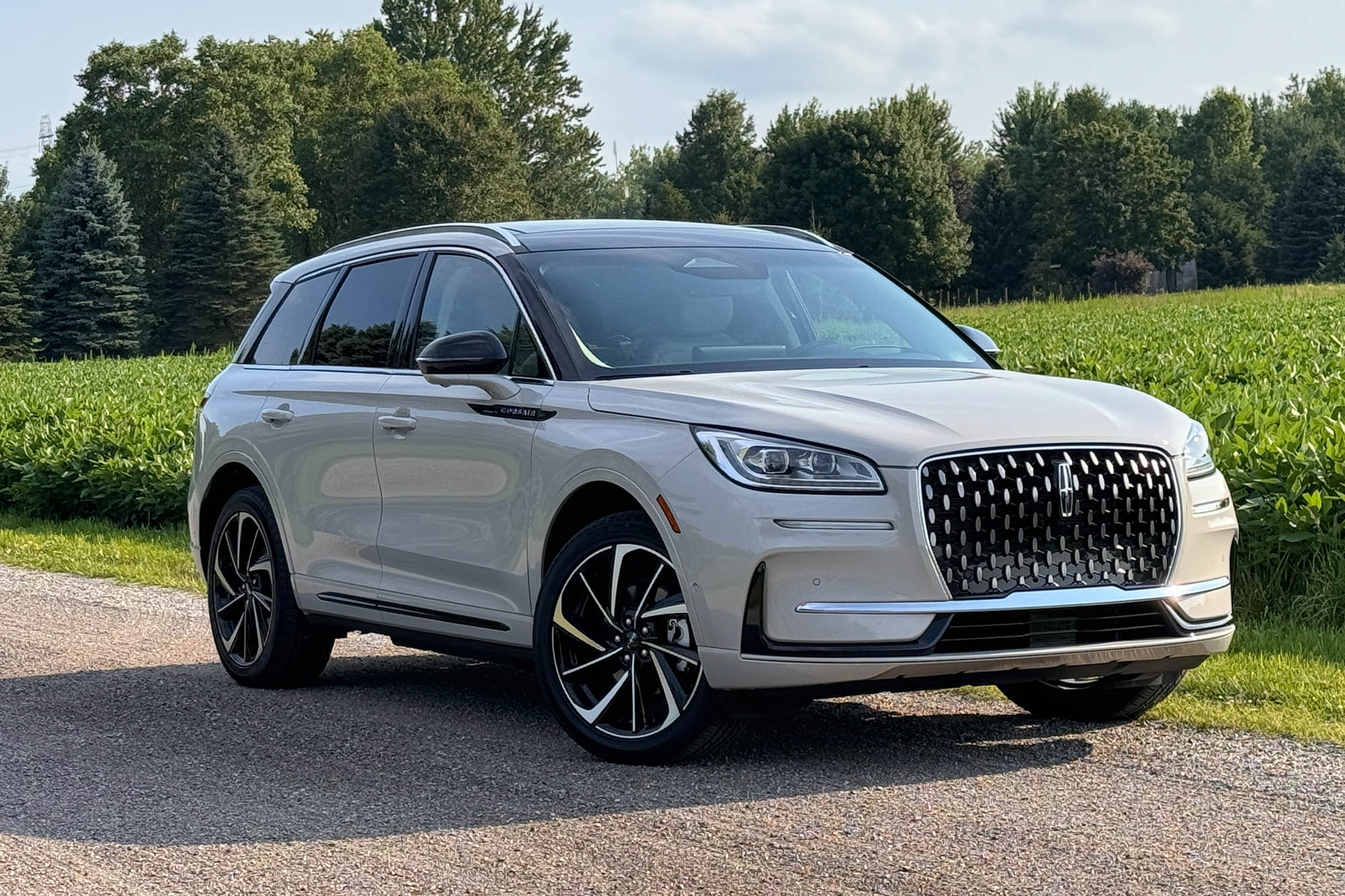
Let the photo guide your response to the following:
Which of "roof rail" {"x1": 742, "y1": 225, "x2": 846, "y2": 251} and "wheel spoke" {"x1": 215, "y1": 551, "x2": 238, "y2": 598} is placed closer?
"roof rail" {"x1": 742, "y1": 225, "x2": 846, "y2": 251}

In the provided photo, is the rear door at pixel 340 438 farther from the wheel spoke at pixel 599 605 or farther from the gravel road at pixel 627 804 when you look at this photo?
the wheel spoke at pixel 599 605

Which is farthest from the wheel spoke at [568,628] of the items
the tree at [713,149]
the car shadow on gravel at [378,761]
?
the tree at [713,149]

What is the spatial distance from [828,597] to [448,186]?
3452 inches

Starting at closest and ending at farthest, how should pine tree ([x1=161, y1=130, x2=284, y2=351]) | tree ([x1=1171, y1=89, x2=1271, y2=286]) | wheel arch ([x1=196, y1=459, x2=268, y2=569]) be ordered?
Answer: 1. wheel arch ([x1=196, y1=459, x2=268, y2=569])
2. pine tree ([x1=161, y1=130, x2=284, y2=351])
3. tree ([x1=1171, y1=89, x2=1271, y2=286])

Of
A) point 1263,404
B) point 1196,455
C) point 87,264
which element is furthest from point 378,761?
point 87,264

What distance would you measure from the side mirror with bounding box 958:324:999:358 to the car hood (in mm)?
807

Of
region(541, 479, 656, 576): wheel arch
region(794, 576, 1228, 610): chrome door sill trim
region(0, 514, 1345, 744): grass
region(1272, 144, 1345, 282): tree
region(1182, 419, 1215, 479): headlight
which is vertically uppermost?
region(1272, 144, 1345, 282): tree

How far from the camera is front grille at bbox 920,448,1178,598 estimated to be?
5344 mm

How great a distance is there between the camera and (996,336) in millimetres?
35250

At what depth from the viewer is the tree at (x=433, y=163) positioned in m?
89.4

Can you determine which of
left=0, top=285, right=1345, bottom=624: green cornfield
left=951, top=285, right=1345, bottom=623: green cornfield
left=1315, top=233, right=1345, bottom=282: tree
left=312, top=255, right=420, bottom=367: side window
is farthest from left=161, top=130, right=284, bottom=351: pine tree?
left=312, top=255, right=420, bottom=367: side window

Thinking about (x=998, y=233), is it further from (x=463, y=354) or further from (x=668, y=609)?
(x=668, y=609)

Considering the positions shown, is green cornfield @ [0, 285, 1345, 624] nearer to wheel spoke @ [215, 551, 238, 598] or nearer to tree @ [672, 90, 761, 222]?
wheel spoke @ [215, 551, 238, 598]

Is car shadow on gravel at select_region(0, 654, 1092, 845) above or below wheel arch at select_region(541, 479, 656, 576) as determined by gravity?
below
